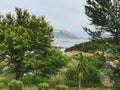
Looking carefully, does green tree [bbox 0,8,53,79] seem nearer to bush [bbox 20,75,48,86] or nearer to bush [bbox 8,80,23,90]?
bush [bbox 20,75,48,86]

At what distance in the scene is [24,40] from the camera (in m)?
27.2

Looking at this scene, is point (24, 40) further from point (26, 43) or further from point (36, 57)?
point (36, 57)

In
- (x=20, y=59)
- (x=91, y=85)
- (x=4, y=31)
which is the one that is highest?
(x=4, y=31)

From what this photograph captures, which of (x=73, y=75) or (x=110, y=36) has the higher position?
(x=110, y=36)

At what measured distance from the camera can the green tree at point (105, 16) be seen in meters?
23.9

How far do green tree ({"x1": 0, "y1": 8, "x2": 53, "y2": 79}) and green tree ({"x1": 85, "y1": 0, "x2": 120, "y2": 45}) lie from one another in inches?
181

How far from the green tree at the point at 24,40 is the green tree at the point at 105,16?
4.60 meters

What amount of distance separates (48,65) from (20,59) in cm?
220

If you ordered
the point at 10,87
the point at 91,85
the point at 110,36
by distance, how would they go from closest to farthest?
the point at 10,87
the point at 110,36
the point at 91,85

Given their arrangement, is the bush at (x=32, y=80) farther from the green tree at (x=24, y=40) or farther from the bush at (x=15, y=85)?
the bush at (x=15, y=85)

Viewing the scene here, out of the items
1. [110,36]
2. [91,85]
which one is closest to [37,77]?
[91,85]

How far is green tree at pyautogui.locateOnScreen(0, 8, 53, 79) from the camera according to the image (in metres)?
27.5

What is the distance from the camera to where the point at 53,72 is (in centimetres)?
2845

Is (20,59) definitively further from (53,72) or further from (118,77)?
(118,77)
